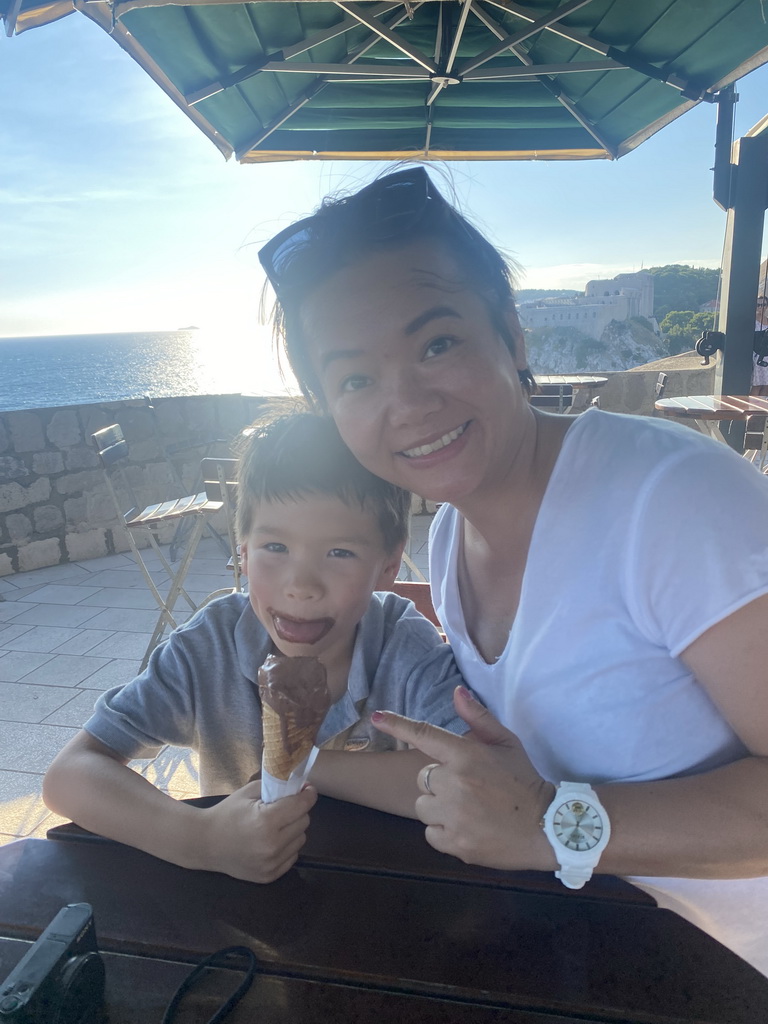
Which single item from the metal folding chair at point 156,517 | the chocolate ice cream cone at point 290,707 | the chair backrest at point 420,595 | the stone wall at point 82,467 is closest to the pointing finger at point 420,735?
the chocolate ice cream cone at point 290,707

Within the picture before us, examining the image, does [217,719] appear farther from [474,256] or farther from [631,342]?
[631,342]

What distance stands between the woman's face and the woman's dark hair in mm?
27

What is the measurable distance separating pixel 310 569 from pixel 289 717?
37 centimetres

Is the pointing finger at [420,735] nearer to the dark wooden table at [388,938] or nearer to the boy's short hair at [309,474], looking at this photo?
the dark wooden table at [388,938]

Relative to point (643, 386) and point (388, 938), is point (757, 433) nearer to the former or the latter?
point (643, 386)

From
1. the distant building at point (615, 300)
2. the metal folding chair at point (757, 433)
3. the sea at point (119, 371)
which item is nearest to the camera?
the metal folding chair at point (757, 433)

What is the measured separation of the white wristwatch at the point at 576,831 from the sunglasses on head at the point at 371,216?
945 millimetres

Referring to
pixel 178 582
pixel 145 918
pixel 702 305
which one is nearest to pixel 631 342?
pixel 702 305

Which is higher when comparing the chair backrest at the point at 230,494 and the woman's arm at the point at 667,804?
the woman's arm at the point at 667,804

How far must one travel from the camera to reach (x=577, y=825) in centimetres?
85

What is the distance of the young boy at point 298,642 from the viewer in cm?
124

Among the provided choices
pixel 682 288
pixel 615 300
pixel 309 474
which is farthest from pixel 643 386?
pixel 309 474

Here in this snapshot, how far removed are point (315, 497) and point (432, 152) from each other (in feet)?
9.80

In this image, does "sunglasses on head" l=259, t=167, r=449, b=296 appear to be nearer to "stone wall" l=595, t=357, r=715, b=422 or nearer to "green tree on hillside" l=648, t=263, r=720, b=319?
"green tree on hillside" l=648, t=263, r=720, b=319
